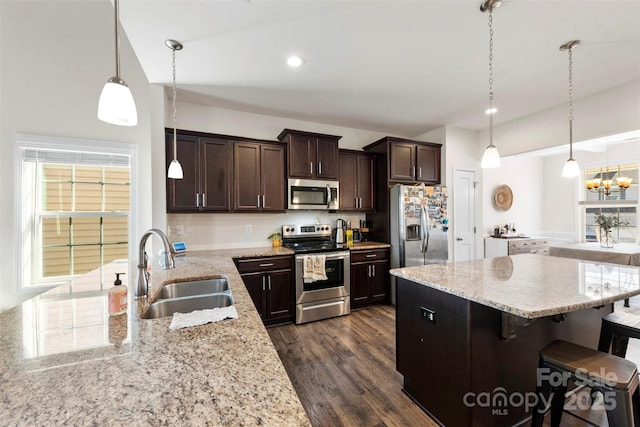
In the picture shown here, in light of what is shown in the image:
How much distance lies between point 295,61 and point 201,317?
7.55ft

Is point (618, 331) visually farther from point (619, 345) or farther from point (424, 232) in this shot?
point (424, 232)

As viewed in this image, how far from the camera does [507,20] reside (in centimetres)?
188

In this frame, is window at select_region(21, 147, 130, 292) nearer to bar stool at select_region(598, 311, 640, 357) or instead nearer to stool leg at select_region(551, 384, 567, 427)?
stool leg at select_region(551, 384, 567, 427)

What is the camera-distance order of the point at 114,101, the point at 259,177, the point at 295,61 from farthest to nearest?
the point at 259,177, the point at 295,61, the point at 114,101

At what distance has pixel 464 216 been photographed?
4.32 m

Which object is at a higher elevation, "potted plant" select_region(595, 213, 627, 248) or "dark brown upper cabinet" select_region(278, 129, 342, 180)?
"dark brown upper cabinet" select_region(278, 129, 342, 180)

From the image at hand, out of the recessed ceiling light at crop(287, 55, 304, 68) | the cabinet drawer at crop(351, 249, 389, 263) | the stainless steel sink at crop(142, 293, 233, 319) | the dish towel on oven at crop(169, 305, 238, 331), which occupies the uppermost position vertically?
the recessed ceiling light at crop(287, 55, 304, 68)

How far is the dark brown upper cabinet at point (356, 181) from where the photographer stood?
3855 millimetres

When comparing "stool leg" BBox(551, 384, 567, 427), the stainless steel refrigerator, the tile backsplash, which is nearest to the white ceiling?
the stainless steel refrigerator

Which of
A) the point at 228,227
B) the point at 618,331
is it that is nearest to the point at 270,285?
the point at 228,227

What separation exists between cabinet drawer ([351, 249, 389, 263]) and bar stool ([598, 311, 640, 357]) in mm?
2285

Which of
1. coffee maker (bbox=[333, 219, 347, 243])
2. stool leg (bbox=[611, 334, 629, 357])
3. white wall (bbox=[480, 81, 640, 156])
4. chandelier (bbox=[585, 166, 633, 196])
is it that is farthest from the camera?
chandelier (bbox=[585, 166, 633, 196])

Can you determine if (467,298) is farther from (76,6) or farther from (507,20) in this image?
(76,6)

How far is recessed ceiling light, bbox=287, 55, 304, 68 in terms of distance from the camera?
90.5 inches
